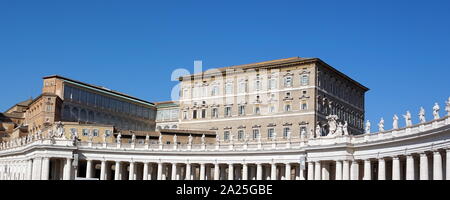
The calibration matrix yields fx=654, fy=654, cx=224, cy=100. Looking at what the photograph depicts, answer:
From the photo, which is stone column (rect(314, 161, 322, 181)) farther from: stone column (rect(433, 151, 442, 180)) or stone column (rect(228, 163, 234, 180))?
stone column (rect(433, 151, 442, 180))

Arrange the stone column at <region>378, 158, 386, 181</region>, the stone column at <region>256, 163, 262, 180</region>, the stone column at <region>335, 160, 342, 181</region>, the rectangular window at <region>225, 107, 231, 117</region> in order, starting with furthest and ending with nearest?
1. the rectangular window at <region>225, 107, 231, 117</region>
2. the stone column at <region>256, 163, 262, 180</region>
3. the stone column at <region>335, 160, 342, 181</region>
4. the stone column at <region>378, 158, 386, 181</region>

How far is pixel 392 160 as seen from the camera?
65.2 metres

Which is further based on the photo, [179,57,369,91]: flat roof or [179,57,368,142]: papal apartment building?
[179,57,369,91]: flat roof

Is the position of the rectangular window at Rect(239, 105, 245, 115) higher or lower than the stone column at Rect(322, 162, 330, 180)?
higher

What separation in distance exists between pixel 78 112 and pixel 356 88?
50691 mm

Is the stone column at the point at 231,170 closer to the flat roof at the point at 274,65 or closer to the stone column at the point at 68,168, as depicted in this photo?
the stone column at the point at 68,168

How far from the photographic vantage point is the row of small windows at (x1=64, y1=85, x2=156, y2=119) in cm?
11550

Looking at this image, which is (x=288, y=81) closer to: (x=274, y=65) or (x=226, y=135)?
(x=274, y=65)

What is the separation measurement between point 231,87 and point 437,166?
6092 cm

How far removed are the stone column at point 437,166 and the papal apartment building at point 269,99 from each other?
137ft

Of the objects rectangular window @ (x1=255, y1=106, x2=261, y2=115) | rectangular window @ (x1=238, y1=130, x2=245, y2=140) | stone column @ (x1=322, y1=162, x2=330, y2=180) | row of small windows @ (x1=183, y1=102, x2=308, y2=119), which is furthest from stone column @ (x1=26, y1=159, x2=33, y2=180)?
stone column @ (x1=322, y1=162, x2=330, y2=180)

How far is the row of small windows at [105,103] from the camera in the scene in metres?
116
